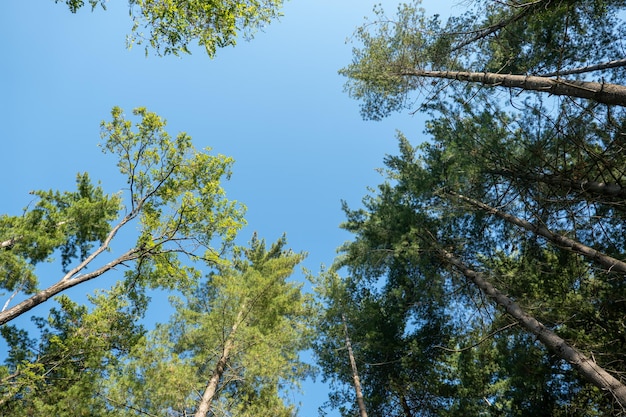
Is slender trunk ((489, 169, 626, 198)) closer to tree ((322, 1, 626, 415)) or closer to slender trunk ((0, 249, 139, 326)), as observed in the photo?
tree ((322, 1, 626, 415))

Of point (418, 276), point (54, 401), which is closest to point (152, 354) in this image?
point (54, 401)

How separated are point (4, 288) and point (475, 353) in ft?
42.8

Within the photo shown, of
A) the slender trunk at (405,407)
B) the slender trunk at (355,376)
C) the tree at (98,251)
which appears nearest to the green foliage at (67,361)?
the tree at (98,251)

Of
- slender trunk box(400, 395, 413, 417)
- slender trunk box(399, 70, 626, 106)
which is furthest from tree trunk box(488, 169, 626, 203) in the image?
slender trunk box(400, 395, 413, 417)

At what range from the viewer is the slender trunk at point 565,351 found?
16.1 feet

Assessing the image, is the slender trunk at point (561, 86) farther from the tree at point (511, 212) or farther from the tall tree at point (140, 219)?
the tall tree at point (140, 219)

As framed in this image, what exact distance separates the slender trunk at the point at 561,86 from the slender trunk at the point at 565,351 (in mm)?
4129

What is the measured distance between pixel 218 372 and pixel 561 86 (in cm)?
965

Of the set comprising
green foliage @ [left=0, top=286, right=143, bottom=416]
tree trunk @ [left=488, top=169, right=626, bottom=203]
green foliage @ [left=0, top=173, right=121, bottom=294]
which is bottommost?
green foliage @ [left=0, top=286, right=143, bottom=416]

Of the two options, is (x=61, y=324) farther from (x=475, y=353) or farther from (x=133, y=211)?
(x=475, y=353)

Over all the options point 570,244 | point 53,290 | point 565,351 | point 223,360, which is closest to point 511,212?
point 570,244

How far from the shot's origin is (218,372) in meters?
8.56

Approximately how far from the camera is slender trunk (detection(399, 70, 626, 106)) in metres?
4.66

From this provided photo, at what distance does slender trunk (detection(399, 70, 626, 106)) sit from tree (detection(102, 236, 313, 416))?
23.6 feet
